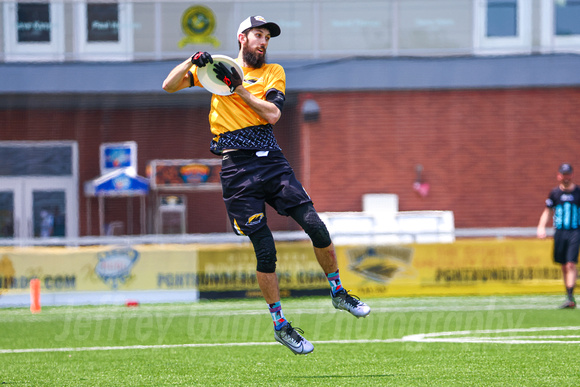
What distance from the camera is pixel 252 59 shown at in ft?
21.7

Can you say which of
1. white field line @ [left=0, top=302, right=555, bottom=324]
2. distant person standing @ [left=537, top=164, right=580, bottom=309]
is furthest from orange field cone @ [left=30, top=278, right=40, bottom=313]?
distant person standing @ [left=537, top=164, right=580, bottom=309]

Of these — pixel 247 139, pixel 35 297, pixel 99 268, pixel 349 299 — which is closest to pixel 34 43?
pixel 99 268

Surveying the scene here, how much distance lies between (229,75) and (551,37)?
15.4 metres

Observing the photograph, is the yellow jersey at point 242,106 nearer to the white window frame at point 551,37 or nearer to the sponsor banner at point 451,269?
the sponsor banner at point 451,269

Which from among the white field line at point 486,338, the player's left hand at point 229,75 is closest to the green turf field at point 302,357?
the white field line at point 486,338

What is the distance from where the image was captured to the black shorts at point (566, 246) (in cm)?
1253

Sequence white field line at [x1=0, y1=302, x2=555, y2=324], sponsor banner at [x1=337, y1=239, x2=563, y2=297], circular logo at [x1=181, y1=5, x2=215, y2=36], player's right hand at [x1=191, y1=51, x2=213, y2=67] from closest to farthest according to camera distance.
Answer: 1. player's right hand at [x1=191, y1=51, x2=213, y2=67]
2. white field line at [x1=0, y1=302, x2=555, y2=324]
3. sponsor banner at [x1=337, y1=239, x2=563, y2=297]
4. circular logo at [x1=181, y1=5, x2=215, y2=36]

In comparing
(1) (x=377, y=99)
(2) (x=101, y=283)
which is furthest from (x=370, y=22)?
(2) (x=101, y=283)

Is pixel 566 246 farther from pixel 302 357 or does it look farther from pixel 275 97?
pixel 275 97

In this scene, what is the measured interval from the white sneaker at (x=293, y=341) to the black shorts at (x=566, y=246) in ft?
23.8

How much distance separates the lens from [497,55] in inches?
798

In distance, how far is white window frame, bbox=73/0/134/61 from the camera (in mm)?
19922

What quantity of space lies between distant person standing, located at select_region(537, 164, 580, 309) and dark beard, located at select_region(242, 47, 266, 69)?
6942 mm

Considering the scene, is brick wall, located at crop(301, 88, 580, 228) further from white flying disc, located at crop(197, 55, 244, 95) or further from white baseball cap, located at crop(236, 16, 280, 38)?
white flying disc, located at crop(197, 55, 244, 95)
